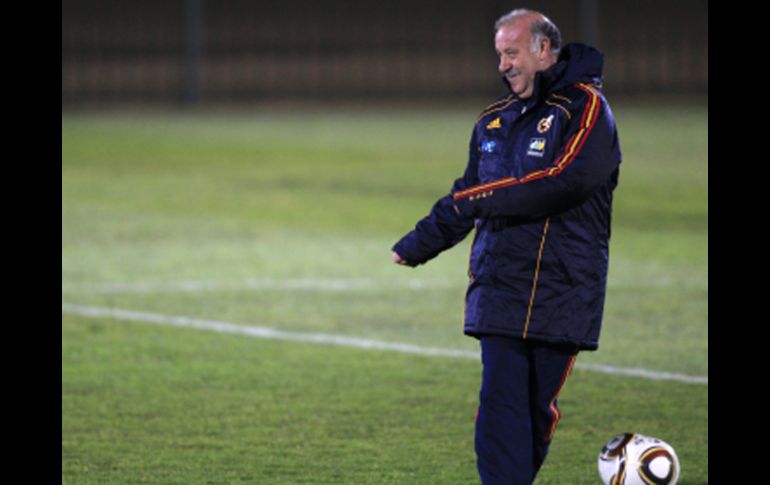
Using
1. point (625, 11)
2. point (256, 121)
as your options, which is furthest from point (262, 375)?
point (625, 11)

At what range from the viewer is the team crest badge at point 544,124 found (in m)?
5.93

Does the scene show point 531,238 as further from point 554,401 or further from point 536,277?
point 554,401

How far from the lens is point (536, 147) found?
5945 millimetres

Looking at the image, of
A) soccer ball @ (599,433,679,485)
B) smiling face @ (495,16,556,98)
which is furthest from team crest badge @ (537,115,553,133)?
soccer ball @ (599,433,679,485)

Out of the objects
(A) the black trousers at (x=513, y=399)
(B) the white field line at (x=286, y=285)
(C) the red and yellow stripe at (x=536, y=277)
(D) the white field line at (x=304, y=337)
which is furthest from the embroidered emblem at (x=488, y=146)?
(B) the white field line at (x=286, y=285)

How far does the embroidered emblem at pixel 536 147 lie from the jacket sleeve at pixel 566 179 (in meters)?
0.06

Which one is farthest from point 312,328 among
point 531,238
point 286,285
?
point 531,238

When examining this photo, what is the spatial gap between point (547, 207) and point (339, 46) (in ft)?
129

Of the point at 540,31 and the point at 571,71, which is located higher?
the point at 540,31

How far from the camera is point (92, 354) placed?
1035cm

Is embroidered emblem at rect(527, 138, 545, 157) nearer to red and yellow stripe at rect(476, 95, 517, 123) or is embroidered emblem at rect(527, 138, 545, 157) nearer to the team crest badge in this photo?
the team crest badge

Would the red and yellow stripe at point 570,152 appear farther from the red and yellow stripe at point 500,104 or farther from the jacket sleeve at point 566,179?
the red and yellow stripe at point 500,104
